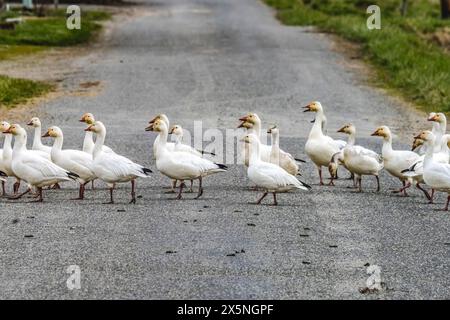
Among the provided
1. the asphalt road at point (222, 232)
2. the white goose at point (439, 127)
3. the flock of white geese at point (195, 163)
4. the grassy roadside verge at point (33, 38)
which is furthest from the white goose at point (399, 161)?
the grassy roadside verge at point (33, 38)

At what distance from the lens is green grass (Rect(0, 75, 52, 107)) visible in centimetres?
2128

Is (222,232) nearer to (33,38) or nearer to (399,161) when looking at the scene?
(399,161)

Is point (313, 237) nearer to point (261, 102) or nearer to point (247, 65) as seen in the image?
point (261, 102)

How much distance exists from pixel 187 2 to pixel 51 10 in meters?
11.1

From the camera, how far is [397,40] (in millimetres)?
29672

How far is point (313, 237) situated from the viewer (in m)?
11.4

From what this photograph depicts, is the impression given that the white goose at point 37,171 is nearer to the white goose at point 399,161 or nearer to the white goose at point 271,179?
the white goose at point 271,179

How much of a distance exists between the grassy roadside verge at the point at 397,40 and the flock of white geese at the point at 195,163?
24.4ft

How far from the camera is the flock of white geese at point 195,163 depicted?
12961 mm

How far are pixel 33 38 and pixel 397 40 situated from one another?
34.9 feet

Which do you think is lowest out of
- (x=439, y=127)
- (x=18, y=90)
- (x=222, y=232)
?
(x=18, y=90)

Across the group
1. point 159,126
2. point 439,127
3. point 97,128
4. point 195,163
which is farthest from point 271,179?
point 439,127
